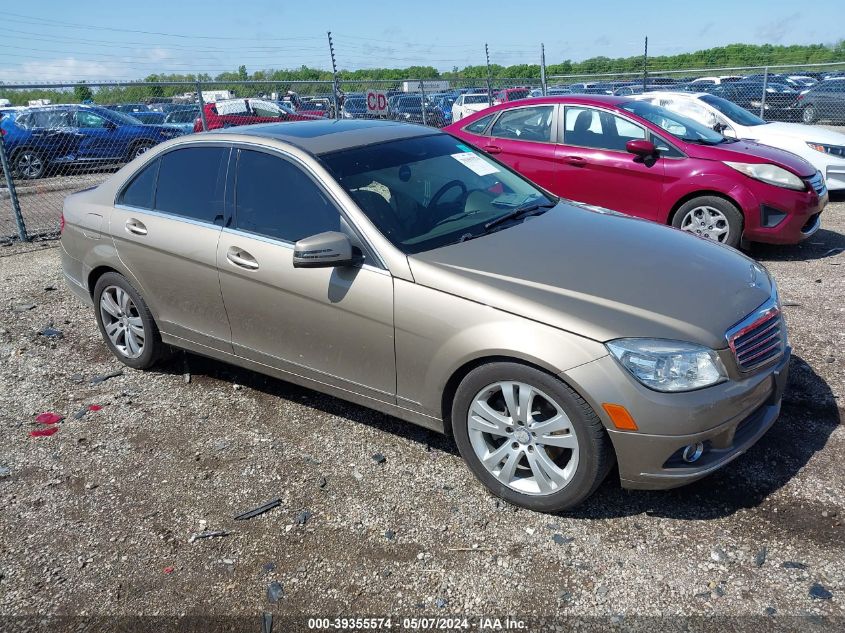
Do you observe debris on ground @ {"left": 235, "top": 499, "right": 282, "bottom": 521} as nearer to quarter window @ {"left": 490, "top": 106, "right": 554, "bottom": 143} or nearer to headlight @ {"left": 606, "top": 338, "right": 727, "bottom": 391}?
headlight @ {"left": 606, "top": 338, "right": 727, "bottom": 391}

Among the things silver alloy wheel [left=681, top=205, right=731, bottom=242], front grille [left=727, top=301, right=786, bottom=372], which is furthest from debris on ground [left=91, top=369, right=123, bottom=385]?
silver alloy wheel [left=681, top=205, right=731, bottom=242]

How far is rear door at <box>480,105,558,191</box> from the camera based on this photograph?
7.69 metres

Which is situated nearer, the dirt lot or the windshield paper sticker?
the dirt lot

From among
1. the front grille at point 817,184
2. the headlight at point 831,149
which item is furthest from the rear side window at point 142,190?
the headlight at point 831,149

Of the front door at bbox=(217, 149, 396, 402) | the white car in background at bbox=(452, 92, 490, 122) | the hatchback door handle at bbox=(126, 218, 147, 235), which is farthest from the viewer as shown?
the white car in background at bbox=(452, 92, 490, 122)

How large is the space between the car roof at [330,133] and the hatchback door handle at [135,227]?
0.74 meters

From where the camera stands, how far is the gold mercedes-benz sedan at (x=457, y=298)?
305cm

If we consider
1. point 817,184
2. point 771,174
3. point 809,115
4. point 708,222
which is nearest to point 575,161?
point 708,222

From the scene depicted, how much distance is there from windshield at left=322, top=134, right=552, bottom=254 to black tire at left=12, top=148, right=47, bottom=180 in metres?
10.2

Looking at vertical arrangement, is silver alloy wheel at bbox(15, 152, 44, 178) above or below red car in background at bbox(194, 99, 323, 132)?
below

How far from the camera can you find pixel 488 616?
2805 mm

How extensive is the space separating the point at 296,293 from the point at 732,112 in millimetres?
8920

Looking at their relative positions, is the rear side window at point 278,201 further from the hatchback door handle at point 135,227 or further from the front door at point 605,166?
the front door at point 605,166

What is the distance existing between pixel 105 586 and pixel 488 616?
5.38 ft
